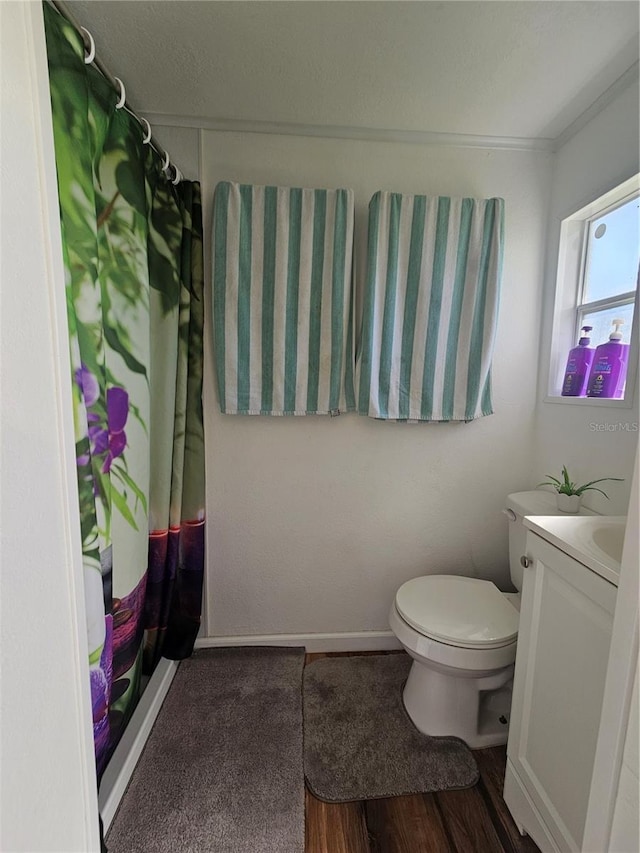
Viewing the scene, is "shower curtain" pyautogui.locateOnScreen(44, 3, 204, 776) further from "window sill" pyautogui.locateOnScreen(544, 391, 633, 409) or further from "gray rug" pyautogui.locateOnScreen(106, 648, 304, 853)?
"window sill" pyautogui.locateOnScreen(544, 391, 633, 409)

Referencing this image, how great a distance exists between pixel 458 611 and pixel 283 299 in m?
1.30

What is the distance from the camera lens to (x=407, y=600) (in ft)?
4.30

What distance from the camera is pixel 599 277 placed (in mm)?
1388

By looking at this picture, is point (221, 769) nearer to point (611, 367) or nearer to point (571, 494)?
point (571, 494)

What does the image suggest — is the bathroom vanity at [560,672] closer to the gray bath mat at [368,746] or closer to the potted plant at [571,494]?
the gray bath mat at [368,746]

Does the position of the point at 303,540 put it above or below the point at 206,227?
below

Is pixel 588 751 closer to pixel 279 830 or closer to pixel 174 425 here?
pixel 279 830

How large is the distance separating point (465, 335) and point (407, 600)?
1047 mm

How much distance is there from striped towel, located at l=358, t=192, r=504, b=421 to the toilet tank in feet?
1.22

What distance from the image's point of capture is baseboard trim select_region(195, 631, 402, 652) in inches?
65.5

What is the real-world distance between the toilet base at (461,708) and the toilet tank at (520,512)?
0.36m

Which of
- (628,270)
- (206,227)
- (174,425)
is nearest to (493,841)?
(174,425)

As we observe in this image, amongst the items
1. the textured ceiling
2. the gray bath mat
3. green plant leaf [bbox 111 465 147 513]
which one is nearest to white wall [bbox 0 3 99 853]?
green plant leaf [bbox 111 465 147 513]

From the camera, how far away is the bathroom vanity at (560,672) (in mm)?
761
